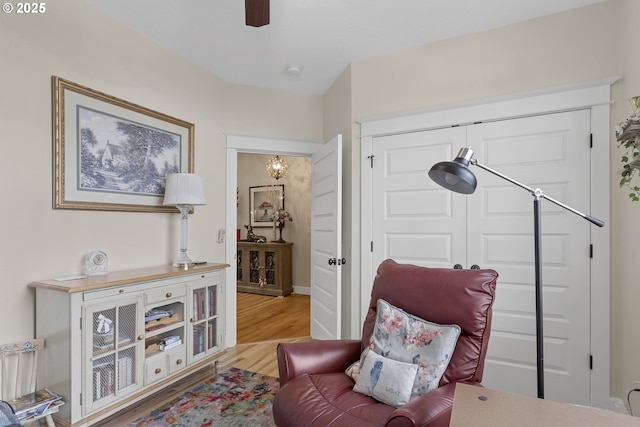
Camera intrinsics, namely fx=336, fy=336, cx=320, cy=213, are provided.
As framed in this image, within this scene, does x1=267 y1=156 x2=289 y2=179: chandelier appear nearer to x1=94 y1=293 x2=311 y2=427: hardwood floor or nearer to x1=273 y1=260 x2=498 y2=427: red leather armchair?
x1=94 y1=293 x2=311 y2=427: hardwood floor

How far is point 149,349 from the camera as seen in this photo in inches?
88.0

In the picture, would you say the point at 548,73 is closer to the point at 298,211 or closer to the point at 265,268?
the point at 298,211

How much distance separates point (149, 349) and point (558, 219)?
2.88m

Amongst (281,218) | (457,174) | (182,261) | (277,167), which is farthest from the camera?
(281,218)

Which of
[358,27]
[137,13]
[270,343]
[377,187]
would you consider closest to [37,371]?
[270,343]

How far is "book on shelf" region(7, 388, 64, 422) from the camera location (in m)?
1.70

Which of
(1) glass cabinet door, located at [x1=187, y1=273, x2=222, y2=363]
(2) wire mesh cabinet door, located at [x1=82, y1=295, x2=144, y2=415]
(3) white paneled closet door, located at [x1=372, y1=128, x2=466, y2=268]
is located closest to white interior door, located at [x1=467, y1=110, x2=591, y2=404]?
(3) white paneled closet door, located at [x1=372, y1=128, x2=466, y2=268]

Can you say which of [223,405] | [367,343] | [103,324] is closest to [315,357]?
[367,343]

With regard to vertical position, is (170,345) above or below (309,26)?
below

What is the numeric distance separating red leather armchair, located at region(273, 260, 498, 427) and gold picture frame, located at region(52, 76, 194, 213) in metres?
1.68

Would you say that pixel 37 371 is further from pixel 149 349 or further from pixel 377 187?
pixel 377 187

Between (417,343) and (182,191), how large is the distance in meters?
2.00

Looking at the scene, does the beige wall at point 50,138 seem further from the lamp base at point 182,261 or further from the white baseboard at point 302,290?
the white baseboard at point 302,290

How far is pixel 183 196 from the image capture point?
259 cm
